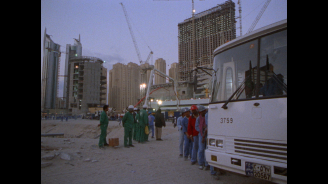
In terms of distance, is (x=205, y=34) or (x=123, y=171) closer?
(x=123, y=171)

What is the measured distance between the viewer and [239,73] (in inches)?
140

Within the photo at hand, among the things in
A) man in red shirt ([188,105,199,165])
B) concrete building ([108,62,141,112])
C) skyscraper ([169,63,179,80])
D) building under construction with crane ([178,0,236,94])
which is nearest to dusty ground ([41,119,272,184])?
man in red shirt ([188,105,199,165])

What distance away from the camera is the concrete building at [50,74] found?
257 feet

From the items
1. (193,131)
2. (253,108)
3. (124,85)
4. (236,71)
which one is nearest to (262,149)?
(253,108)

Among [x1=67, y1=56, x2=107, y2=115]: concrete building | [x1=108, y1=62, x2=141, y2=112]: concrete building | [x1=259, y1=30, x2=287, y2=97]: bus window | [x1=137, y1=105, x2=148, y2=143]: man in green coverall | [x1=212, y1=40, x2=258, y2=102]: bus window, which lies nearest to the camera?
[x1=259, y1=30, x2=287, y2=97]: bus window

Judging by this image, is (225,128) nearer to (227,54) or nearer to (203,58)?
(227,54)

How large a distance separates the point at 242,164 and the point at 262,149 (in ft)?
1.42

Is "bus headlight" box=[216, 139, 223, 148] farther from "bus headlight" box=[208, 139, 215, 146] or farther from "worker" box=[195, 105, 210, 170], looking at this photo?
"worker" box=[195, 105, 210, 170]

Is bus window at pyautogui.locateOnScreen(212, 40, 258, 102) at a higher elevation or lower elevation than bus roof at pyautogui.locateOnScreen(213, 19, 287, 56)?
lower

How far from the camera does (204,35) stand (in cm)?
9706

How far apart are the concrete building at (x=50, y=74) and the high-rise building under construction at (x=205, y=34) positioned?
55.8m

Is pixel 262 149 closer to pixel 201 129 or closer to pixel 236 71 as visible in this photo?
pixel 236 71

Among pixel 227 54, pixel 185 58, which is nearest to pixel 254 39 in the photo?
pixel 227 54

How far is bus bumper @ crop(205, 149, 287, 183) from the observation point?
2736 mm
